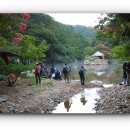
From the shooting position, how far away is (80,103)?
15.6ft

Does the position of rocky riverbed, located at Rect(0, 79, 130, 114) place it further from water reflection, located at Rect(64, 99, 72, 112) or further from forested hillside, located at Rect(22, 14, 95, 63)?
forested hillside, located at Rect(22, 14, 95, 63)

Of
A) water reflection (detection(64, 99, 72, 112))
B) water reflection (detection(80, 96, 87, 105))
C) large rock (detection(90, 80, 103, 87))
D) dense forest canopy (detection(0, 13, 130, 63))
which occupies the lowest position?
water reflection (detection(64, 99, 72, 112))

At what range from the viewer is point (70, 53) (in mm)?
Answer: 4891

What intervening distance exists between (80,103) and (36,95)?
48 cm

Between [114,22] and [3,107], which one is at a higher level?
[114,22]

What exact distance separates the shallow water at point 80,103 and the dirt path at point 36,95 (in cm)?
6

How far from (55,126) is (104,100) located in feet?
1.91

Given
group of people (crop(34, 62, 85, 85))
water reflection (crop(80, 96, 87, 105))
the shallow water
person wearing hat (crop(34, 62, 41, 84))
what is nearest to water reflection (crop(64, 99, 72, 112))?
the shallow water

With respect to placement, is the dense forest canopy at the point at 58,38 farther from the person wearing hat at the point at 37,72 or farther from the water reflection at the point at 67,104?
the water reflection at the point at 67,104

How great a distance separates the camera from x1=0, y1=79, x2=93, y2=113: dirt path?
4.79 m

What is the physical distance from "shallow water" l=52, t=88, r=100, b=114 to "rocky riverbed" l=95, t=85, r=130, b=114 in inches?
2.5

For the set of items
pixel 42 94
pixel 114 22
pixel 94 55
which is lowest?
pixel 42 94
